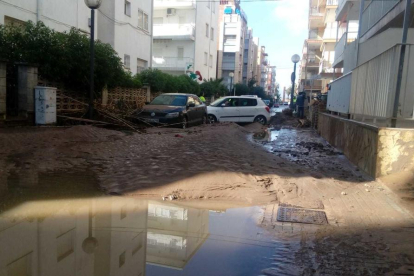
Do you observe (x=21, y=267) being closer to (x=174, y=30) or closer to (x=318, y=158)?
(x=318, y=158)

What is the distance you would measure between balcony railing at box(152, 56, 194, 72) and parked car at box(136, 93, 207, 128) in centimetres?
2031

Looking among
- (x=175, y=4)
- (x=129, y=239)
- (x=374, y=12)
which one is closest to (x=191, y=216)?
(x=129, y=239)

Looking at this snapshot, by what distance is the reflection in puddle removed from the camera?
3311 millimetres

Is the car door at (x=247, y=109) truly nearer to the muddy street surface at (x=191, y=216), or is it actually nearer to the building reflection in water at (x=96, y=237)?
the muddy street surface at (x=191, y=216)

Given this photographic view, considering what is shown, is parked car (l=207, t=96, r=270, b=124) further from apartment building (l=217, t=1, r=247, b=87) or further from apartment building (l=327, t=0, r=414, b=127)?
apartment building (l=217, t=1, r=247, b=87)

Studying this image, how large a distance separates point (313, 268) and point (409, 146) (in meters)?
3.64

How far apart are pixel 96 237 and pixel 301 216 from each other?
8.44 ft

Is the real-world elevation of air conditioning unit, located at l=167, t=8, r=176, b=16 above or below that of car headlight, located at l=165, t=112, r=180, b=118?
above

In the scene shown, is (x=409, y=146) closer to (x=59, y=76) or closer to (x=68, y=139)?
(x=68, y=139)

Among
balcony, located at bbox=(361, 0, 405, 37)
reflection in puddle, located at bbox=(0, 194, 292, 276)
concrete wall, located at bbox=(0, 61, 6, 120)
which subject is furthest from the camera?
balcony, located at bbox=(361, 0, 405, 37)

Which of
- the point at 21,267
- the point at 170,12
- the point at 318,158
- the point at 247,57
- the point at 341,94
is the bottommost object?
the point at 21,267

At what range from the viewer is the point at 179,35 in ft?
117

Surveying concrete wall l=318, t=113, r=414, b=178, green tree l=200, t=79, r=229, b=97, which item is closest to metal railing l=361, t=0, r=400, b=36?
concrete wall l=318, t=113, r=414, b=178

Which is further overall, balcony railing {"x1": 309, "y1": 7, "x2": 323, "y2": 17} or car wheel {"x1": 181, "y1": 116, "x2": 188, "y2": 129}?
balcony railing {"x1": 309, "y1": 7, "x2": 323, "y2": 17}
